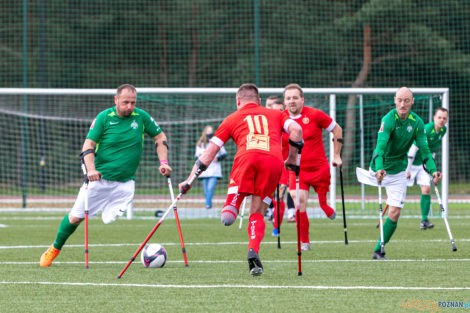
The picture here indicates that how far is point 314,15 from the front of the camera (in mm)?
32312

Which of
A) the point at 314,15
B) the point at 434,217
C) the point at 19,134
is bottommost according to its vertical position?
the point at 434,217

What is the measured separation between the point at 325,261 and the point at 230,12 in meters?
25.0

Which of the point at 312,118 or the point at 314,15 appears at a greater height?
the point at 314,15

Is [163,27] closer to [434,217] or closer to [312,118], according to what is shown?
[434,217]

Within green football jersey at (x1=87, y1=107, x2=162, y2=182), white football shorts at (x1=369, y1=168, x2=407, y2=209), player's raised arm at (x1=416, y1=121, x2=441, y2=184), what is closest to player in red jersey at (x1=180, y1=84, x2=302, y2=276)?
green football jersey at (x1=87, y1=107, x2=162, y2=182)

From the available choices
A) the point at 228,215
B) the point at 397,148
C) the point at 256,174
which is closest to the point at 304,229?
the point at 397,148

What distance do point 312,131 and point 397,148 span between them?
1.60 meters

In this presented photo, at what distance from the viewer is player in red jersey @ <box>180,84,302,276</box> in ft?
24.8

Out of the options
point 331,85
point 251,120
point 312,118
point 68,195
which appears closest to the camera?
point 251,120

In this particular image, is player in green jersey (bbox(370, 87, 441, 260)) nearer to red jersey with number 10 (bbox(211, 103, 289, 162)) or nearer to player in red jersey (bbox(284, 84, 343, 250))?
player in red jersey (bbox(284, 84, 343, 250))

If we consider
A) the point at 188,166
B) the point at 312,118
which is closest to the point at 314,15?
the point at 188,166

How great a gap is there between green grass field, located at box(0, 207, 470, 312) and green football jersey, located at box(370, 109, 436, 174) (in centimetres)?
110

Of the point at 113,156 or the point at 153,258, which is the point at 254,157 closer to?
the point at 153,258

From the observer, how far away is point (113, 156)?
9.08 metres
